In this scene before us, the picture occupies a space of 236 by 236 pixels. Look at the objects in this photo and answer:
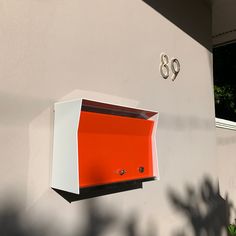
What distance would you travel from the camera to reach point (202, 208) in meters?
2.82

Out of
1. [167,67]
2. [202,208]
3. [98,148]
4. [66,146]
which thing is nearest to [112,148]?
[98,148]

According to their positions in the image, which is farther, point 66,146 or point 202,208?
point 202,208

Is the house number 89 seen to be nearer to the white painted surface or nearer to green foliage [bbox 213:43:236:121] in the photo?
the white painted surface

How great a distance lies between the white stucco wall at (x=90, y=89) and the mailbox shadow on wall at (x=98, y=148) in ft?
0.20

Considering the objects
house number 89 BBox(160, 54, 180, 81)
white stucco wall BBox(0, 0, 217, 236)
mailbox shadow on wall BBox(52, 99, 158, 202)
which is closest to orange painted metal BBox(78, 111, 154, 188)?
mailbox shadow on wall BBox(52, 99, 158, 202)

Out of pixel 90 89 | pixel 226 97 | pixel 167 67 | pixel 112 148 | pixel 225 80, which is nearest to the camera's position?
pixel 112 148

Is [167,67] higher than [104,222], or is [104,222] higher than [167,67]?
[167,67]

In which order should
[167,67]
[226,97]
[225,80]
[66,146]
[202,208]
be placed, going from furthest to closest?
1. [225,80]
2. [226,97]
3. [202,208]
4. [167,67]
5. [66,146]

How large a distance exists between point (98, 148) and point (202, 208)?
66.8 inches

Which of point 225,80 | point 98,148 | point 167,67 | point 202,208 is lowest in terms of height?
point 202,208

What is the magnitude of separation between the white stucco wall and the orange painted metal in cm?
19

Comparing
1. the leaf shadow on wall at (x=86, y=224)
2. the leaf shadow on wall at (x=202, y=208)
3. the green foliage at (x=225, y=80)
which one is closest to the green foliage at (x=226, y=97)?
the green foliage at (x=225, y=80)

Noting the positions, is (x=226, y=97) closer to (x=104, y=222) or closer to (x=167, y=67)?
(x=167, y=67)

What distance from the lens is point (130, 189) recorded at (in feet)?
6.45
